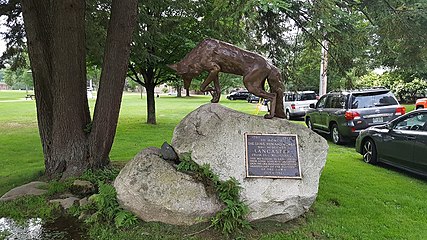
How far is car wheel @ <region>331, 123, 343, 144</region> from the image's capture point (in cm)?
1166

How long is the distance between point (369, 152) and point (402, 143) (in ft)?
4.60

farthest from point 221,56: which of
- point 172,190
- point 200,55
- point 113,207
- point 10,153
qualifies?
point 10,153

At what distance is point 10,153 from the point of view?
33.2ft

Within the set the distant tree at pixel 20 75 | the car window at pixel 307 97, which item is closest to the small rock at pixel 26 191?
the distant tree at pixel 20 75

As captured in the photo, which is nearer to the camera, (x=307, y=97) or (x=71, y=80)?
(x=71, y=80)

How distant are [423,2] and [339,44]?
1.79 m

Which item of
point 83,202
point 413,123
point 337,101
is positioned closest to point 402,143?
point 413,123

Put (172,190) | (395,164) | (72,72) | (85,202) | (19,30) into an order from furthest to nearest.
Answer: (19,30), (395,164), (72,72), (85,202), (172,190)

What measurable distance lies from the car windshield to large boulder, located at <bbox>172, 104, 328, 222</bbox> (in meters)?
6.39

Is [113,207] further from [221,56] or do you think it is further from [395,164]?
[395,164]

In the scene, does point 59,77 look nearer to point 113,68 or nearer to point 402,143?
point 113,68

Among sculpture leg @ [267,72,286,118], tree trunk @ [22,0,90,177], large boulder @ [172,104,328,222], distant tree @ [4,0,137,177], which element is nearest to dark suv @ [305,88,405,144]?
sculpture leg @ [267,72,286,118]

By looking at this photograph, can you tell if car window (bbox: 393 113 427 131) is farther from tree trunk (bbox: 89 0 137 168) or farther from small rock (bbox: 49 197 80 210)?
small rock (bbox: 49 197 80 210)

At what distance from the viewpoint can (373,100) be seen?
1078cm
